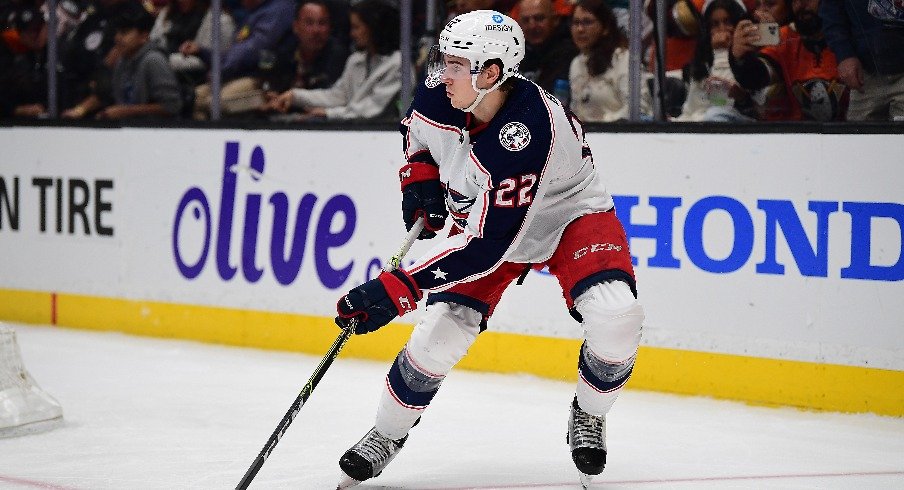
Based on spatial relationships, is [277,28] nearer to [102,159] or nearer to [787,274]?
[102,159]

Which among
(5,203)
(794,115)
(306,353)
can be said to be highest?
(794,115)

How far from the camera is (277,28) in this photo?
5918mm

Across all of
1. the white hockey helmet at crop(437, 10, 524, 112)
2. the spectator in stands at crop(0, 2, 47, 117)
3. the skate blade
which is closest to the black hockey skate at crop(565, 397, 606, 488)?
the skate blade

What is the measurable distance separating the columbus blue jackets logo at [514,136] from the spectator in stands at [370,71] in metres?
2.57

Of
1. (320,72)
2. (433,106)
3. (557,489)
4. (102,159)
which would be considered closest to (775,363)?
(557,489)

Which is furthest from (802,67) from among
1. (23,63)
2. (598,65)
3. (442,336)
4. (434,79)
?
(23,63)

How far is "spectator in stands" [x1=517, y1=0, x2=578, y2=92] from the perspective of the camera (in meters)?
5.18

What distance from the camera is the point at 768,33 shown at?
472 centimetres

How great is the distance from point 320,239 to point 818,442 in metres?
2.41

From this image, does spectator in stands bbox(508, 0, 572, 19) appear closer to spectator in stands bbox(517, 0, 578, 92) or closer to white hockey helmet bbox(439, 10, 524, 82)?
spectator in stands bbox(517, 0, 578, 92)

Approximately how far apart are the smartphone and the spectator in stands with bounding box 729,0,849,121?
1 cm

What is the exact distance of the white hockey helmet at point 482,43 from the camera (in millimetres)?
3047

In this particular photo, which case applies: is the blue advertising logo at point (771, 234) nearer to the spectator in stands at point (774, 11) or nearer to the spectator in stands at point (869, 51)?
the spectator in stands at point (869, 51)

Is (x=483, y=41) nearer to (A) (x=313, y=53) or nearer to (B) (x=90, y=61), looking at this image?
(A) (x=313, y=53)
